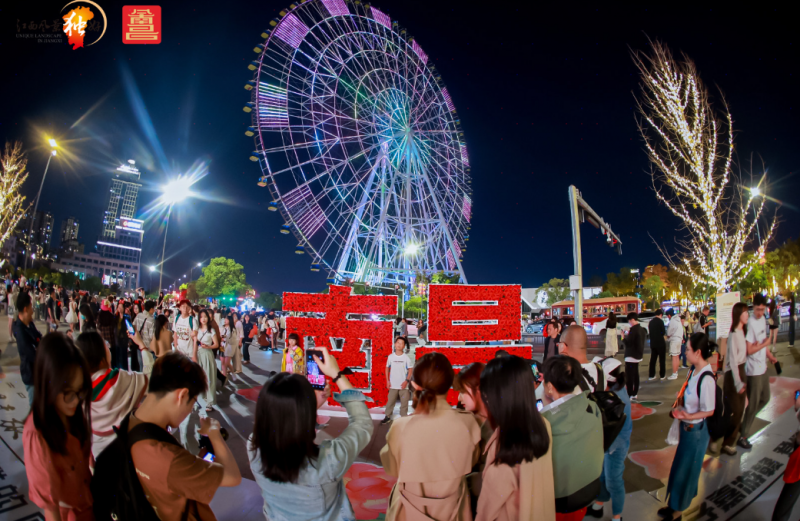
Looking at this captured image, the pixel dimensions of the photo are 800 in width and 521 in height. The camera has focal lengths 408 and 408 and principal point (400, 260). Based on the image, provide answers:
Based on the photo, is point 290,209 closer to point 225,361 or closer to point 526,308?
point 225,361

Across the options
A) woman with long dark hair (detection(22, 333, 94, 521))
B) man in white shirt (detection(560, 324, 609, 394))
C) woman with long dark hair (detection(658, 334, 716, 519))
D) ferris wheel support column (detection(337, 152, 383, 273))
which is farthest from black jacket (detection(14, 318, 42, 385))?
ferris wheel support column (detection(337, 152, 383, 273))

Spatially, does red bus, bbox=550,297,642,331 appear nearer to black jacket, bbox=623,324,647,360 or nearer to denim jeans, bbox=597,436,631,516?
black jacket, bbox=623,324,647,360

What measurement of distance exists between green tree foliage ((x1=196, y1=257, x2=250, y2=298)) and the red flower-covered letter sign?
70.3 metres

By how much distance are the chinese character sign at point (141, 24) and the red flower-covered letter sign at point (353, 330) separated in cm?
1366

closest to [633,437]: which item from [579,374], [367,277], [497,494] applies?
[579,374]

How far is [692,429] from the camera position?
4.17m

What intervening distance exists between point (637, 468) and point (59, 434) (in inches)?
254

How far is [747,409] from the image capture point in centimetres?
624

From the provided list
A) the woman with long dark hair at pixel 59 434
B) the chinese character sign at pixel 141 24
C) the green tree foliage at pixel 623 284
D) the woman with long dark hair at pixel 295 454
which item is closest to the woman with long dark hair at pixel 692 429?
the woman with long dark hair at pixel 295 454

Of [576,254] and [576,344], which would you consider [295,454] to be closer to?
[576,344]

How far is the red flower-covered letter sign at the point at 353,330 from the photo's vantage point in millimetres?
8594

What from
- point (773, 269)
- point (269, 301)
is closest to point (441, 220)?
point (773, 269)

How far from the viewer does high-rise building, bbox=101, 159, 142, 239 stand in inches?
5869

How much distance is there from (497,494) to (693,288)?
57.0 metres
